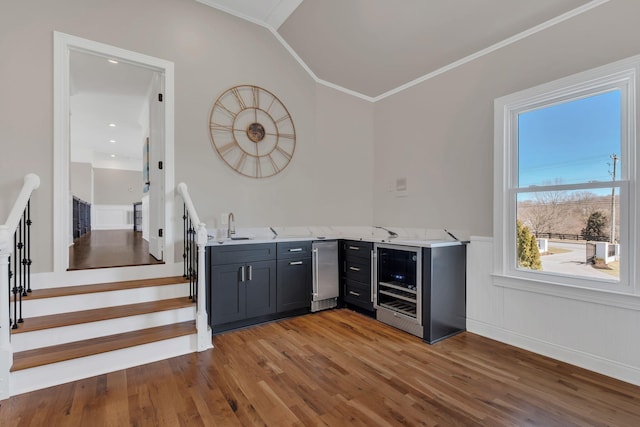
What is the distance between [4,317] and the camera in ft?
6.76

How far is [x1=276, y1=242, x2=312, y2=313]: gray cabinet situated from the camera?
3500mm

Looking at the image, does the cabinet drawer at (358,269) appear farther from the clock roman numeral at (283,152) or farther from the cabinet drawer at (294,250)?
the clock roman numeral at (283,152)

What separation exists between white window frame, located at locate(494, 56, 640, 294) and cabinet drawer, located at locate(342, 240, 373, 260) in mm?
1301

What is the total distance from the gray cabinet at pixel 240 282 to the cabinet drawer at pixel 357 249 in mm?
A: 981

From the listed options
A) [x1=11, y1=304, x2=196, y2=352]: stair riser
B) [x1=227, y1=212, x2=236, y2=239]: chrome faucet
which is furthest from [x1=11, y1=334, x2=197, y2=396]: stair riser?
[x1=227, y1=212, x2=236, y2=239]: chrome faucet

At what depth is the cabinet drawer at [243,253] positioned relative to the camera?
307 centimetres

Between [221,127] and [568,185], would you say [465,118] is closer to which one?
[568,185]

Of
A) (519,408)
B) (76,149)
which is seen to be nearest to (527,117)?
(519,408)

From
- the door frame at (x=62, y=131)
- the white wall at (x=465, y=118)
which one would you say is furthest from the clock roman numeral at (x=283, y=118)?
the door frame at (x=62, y=131)

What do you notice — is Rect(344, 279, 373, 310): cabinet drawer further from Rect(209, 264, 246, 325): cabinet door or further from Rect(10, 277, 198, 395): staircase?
Rect(10, 277, 198, 395): staircase

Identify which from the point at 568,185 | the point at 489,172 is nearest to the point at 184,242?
the point at 489,172

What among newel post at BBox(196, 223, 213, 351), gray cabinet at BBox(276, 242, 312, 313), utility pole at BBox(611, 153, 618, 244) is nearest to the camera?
utility pole at BBox(611, 153, 618, 244)

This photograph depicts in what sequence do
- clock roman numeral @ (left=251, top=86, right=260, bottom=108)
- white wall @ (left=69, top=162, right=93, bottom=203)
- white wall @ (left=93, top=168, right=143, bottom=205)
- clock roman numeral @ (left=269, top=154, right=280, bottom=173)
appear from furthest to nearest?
1. white wall @ (left=93, top=168, right=143, bottom=205)
2. white wall @ (left=69, top=162, right=93, bottom=203)
3. clock roman numeral @ (left=269, top=154, right=280, bottom=173)
4. clock roman numeral @ (left=251, top=86, right=260, bottom=108)

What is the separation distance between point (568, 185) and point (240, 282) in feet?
10.3
